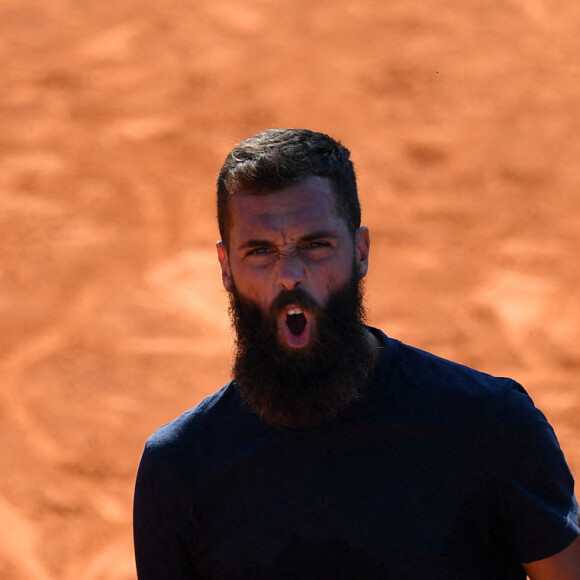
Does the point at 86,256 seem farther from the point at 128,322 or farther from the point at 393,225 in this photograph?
the point at 393,225

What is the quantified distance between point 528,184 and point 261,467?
14.9 feet

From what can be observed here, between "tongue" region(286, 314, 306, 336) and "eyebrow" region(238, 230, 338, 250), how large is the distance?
158 millimetres

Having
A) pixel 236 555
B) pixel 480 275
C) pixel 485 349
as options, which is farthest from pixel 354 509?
pixel 480 275

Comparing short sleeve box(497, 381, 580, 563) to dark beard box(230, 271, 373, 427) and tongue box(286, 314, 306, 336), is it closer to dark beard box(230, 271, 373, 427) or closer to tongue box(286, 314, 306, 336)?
dark beard box(230, 271, 373, 427)

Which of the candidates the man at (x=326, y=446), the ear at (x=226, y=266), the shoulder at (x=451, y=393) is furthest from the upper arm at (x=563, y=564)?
the ear at (x=226, y=266)

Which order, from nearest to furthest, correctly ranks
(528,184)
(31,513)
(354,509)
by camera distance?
(354,509)
(31,513)
(528,184)

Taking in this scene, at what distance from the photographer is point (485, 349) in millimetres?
5230

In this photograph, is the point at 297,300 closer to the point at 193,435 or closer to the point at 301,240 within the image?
the point at 301,240

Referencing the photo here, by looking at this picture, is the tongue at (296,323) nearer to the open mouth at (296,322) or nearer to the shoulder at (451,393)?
the open mouth at (296,322)

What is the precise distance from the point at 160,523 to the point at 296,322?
50cm

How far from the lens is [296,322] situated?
7.13 ft

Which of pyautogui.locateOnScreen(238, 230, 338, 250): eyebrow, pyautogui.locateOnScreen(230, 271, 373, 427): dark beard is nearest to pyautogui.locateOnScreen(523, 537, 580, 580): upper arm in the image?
pyautogui.locateOnScreen(230, 271, 373, 427): dark beard

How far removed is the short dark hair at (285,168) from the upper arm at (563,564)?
772mm

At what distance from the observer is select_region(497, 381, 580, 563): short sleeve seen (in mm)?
1930
